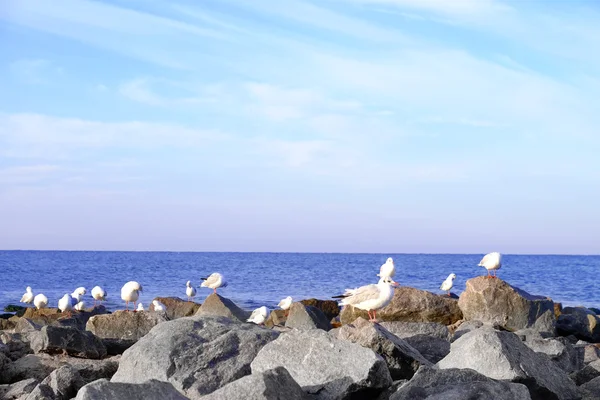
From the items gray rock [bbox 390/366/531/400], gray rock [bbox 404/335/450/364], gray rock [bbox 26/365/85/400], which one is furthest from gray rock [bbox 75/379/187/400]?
gray rock [bbox 404/335/450/364]

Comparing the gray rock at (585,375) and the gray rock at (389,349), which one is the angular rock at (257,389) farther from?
the gray rock at (585,375)

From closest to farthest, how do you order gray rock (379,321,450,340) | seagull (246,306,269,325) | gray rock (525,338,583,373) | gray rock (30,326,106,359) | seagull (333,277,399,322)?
1. gray rock (525,338,583,373)
2. gray rock (379,321,450,340)
3. gray rock (30,326,106,359)
4. seagull (333,277,399,322)
5. seagull (246,306,269,325)

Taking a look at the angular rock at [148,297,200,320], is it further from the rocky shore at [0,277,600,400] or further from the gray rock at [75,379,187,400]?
the gray rock at [75,379,187,400]

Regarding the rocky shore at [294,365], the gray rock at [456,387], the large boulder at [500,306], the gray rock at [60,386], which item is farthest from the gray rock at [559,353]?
the gray rock at [60,386]

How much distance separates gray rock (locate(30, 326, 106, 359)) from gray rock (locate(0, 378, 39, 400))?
1761mm

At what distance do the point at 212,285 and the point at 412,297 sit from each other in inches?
417

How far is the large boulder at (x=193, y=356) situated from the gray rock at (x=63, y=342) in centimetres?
276

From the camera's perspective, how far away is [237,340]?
8.16 meters

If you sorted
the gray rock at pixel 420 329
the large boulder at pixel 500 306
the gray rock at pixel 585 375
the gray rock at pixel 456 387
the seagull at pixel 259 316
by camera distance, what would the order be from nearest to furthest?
the gray rock at pixel 456 387 < the gray rock at pixel 585 375 < the gray rock at pixel 420 329 < the large boulder at pixel 500 306 < the seagull at pixel 259 316

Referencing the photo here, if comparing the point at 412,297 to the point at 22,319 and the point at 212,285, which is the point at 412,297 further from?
the point at 212,285

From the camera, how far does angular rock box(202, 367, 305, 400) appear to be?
5.91m


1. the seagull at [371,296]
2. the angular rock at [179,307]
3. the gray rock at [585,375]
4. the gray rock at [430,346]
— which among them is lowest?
the angular rock at [179,307]

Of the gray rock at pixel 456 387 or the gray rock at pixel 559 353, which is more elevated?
the gray rock at pixel 456 387

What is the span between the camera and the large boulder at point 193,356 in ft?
24.6
